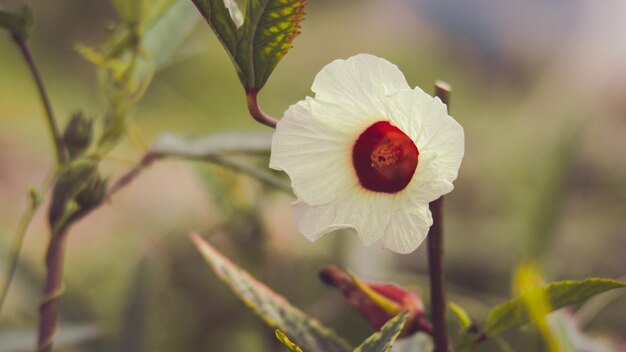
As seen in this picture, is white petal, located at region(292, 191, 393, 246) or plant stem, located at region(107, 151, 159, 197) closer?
white petal, located at region(292, 191, 393, 246)

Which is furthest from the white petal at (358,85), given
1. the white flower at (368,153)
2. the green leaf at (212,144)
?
the green leaf at (212,144)

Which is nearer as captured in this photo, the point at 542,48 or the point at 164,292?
the point at 164,292

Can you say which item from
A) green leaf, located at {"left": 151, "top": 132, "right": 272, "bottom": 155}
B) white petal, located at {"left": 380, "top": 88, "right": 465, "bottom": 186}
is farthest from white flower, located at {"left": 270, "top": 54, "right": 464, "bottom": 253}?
green leaf, located at {"left": 151, "top": 132, "right": 272, "bottom": 155}

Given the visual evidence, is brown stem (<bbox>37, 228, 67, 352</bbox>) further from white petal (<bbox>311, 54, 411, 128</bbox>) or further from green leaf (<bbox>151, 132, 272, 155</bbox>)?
white petal (<bbox>311, 54, 411, 128</bbox>)

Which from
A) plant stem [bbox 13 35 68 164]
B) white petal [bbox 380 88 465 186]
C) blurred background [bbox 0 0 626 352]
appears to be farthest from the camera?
blurred background [bbox 0 0 626 352]

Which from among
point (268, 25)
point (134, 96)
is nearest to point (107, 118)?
point (134, 96)

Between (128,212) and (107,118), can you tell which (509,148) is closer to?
(128,212)

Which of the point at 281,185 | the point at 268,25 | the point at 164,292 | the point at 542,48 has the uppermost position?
the point at 268,25
